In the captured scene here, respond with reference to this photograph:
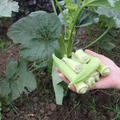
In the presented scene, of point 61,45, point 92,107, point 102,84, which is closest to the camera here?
point 102,84

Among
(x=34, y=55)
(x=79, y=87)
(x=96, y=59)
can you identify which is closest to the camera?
(x=79, y=87)

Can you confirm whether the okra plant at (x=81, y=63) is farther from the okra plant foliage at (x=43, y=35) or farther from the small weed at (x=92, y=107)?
the small weed at (x=92, y=107)

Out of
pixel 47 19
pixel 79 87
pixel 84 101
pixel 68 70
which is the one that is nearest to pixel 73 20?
pixel 47 19

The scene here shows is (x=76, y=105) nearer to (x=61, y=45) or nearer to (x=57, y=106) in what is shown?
(x=57, y=106)

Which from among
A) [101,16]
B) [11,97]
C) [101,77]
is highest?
[101,16]

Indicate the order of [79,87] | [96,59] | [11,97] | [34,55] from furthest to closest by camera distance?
[11,97], [34,55], [96,59], [79,87]

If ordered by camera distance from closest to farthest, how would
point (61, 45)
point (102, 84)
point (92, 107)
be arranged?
point (102, 84) < point (61, 45) < point (92, 107)

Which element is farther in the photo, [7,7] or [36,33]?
[36,33]

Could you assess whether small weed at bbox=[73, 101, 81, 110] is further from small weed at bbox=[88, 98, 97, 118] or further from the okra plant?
the okra plant

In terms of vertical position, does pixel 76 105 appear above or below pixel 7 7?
below

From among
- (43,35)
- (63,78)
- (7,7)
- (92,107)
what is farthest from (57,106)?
(7,7)

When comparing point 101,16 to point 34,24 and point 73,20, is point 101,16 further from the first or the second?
point 34,24
